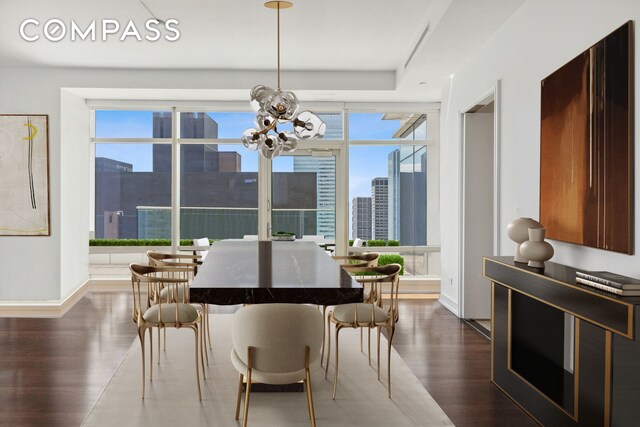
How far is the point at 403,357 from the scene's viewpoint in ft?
14.4

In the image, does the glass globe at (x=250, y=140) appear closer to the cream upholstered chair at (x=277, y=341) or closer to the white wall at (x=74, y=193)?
the cream upholstered chair at (x=277, y=341)

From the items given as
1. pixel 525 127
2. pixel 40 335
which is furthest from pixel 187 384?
pixel 525 127

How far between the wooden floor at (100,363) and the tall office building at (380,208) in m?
1.55

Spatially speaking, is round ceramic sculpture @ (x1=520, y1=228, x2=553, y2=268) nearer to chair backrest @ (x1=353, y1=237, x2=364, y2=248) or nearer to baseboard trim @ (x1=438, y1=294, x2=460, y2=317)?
baseboard trim @ (x1=438, y1=294, x2=460, y2=317)

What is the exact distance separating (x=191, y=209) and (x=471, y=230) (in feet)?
12.7

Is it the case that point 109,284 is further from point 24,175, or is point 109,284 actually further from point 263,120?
point 263,120

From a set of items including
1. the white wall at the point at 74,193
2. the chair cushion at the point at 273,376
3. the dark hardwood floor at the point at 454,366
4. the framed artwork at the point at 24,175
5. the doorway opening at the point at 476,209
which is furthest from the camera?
the white wall at the point at 74,193

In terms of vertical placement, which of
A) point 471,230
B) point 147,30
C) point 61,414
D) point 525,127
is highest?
Answer: point 147,30

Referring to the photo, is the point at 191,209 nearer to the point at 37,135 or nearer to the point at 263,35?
the point at 37,135

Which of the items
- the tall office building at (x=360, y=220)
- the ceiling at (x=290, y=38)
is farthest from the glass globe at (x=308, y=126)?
the tall office building at (x=360, y=220)

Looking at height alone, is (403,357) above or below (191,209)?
below

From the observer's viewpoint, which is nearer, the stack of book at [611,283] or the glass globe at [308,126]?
the stack of book at [611,283]

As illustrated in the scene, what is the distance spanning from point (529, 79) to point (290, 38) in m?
2.37

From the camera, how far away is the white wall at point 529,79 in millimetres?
2936
